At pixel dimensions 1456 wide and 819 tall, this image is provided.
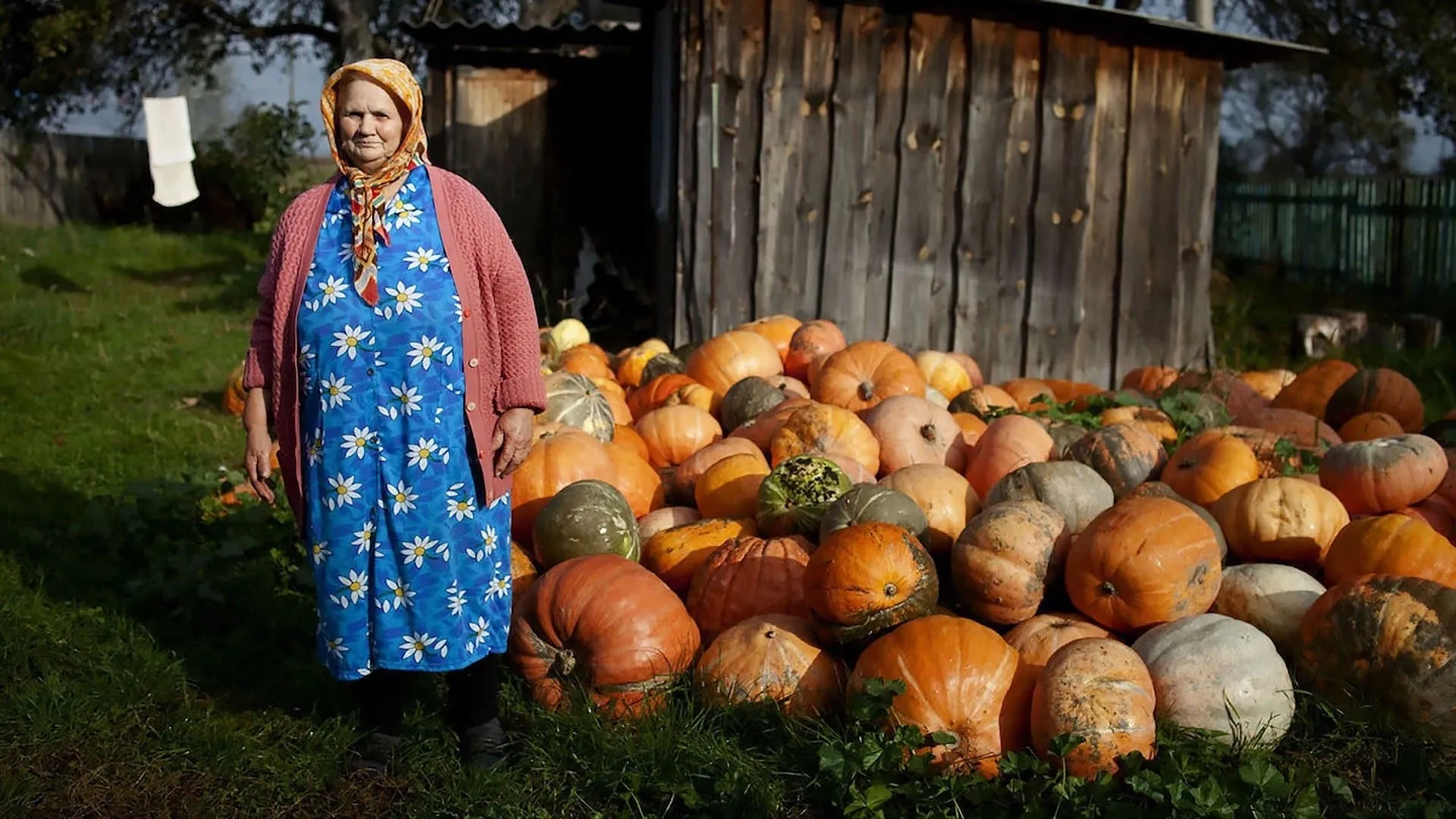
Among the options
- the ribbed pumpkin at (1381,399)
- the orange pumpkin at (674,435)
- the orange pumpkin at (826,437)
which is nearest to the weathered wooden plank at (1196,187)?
the ribbed pumpkin at (1381,399)

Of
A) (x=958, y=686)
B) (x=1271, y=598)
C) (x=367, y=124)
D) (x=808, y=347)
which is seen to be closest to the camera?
(x=367, y=124)

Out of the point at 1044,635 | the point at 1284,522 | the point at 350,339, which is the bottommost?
the point at 1044,635

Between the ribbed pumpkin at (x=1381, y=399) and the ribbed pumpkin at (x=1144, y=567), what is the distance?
2515 millimetres

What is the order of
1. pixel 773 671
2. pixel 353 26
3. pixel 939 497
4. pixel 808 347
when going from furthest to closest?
pixel 353 26
pixel 808 347
pixel 939 497
pixel 773 671

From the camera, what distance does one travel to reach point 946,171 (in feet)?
24.4

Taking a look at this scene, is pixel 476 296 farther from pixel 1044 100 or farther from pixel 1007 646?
pixel 1044 100

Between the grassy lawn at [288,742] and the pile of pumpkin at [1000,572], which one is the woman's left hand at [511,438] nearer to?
the pile of pumpkin at [1000,572]

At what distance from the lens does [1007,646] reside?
3465 millimetres

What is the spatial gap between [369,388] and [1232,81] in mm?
50398

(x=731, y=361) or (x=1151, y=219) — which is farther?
(x=1151, y=219)

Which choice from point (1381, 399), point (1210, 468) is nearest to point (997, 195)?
point (1381, 399)

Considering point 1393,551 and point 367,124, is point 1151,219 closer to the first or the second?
point 1393,551

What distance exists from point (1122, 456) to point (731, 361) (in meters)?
2.21

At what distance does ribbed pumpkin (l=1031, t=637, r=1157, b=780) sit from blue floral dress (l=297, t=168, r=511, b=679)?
61.7 inches
